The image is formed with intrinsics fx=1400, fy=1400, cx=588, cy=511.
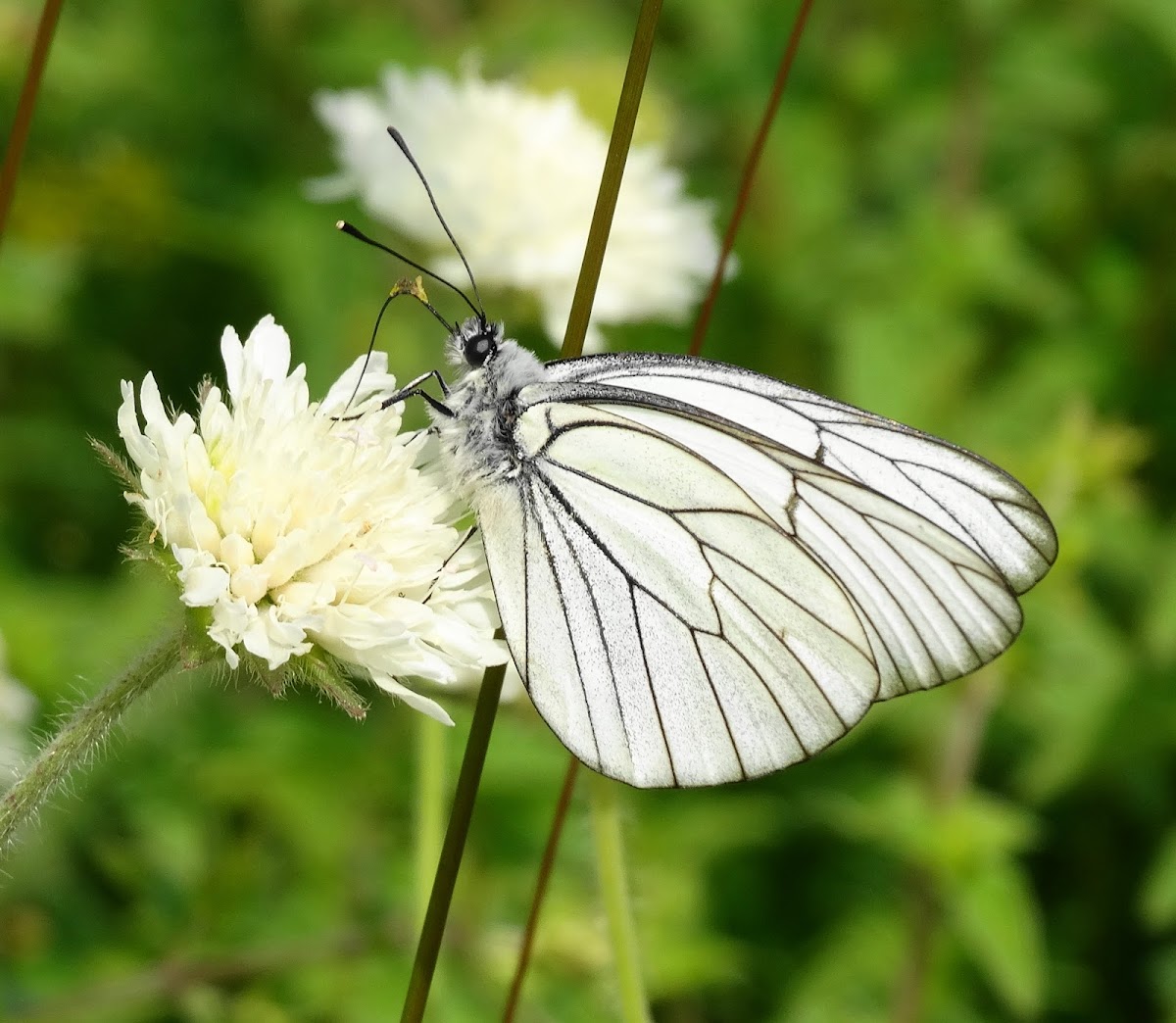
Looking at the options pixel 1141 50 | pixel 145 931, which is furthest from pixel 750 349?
pixel 145 931

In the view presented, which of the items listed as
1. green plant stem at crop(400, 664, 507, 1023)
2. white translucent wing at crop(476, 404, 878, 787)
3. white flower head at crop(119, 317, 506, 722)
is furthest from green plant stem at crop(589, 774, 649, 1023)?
green plant stem at crop(400, 664, 507, 1023)

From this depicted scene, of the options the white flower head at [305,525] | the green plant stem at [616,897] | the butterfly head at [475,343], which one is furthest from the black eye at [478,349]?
the green plant stem at [616,897]

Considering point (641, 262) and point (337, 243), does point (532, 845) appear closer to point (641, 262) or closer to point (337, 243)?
point (641, 262)

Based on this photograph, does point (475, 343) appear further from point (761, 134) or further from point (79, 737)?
point (79, 737)

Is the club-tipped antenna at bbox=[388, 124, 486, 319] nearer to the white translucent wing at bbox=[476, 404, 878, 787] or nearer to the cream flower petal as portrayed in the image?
the white translucent wing at bbox=[476, 404, 878, 787]

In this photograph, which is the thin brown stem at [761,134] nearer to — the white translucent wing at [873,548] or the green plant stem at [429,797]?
the white translucent wing at [873,548]

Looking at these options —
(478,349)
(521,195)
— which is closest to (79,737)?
(478,349)
